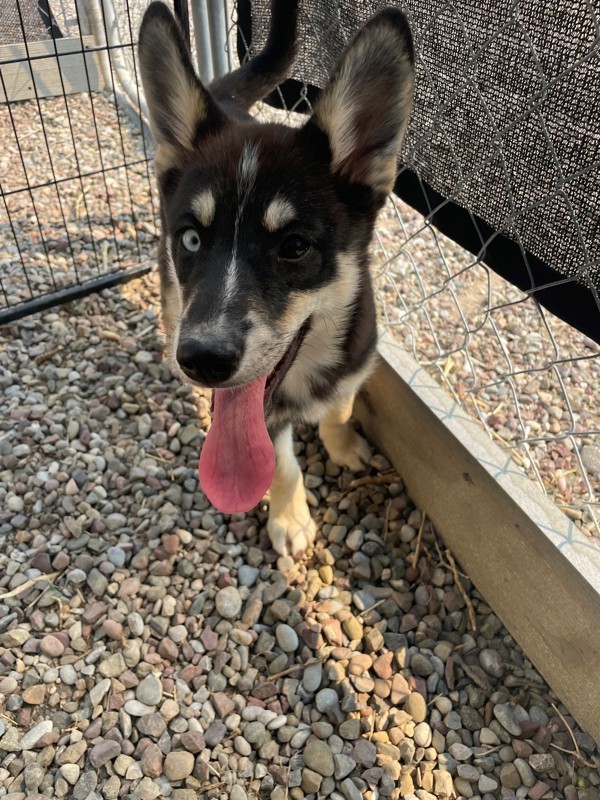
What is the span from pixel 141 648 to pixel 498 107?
6.61ft

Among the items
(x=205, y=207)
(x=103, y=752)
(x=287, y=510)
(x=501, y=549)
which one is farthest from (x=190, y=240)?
(x=103, y=752)

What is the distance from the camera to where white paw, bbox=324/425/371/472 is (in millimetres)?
2600

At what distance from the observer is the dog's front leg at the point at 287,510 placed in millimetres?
2303

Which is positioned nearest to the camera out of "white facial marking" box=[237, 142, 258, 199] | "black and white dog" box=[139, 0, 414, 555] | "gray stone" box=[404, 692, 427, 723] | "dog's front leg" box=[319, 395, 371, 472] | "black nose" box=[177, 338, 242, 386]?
"black nose" box=[177, 338, 242, 386]

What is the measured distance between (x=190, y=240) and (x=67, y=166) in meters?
3.01

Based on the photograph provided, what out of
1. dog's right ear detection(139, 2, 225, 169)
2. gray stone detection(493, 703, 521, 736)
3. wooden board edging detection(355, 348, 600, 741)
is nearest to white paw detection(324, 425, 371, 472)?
wooden board edging detection(355, 348, 600, 741)

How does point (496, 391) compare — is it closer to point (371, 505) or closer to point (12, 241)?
point (371, 505)

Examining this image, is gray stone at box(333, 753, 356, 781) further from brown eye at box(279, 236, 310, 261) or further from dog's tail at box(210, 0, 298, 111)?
dog's tail at box(210, 0, 298, 111)

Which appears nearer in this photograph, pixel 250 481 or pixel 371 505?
pixel 250 481

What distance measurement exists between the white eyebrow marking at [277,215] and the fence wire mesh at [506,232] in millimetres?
649

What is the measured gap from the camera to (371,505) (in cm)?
251

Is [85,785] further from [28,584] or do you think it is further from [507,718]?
[507,718]

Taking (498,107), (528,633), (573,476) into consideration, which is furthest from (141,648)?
(498,107)

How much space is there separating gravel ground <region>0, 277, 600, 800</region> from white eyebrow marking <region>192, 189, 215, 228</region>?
1.19 meters
